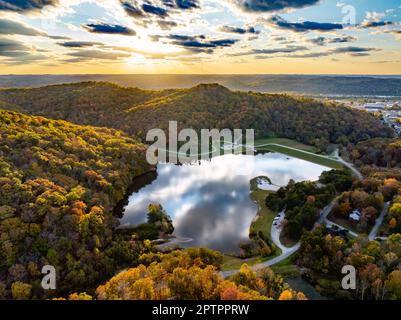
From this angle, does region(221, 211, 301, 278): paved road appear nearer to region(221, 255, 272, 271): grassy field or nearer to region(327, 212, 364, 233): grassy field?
region(221, 255, 272, 271): grassy field

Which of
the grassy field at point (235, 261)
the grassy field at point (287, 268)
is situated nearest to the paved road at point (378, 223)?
the grassy field at point (287, 268)

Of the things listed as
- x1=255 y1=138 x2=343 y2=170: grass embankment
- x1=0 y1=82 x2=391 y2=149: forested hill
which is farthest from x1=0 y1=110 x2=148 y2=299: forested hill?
x1=0 y1=82 x2=391 y2=149: forested hill

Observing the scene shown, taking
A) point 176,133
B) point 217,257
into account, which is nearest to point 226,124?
point 176,133

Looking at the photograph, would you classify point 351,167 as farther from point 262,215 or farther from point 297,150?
point 262,215

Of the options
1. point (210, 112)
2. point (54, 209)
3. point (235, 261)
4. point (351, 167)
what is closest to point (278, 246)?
point (235, 261)

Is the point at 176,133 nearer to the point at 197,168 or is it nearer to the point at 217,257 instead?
the point at 197,168
